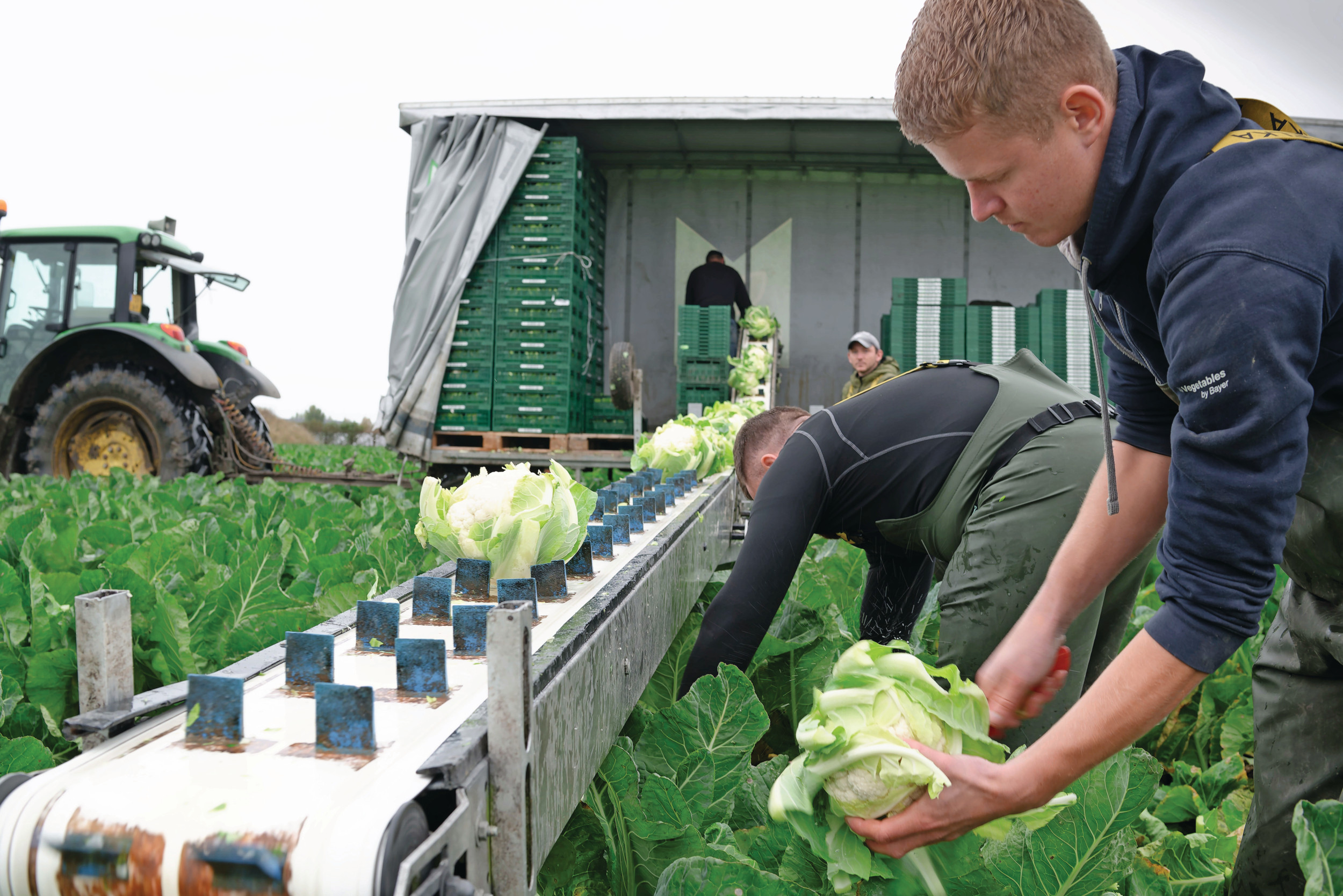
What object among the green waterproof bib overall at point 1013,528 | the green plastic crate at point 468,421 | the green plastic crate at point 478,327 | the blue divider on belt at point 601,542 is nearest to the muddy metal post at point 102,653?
the blue divider on belt at point 601,542

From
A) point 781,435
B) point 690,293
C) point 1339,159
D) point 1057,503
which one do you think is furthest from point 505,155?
point 1339,159

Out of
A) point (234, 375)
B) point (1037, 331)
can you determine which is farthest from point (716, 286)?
point (234, 375)

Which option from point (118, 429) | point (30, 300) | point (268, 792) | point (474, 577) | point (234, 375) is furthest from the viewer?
point (234, 375)

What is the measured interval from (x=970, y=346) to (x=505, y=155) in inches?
215

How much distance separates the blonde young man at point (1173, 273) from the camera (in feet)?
3.57

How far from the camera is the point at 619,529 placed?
2.36 meters

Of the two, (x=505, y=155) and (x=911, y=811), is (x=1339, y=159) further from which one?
(x=505, y=155)

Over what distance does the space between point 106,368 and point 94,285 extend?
104 cm

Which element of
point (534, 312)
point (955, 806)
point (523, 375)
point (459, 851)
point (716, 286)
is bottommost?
point (955, 806)

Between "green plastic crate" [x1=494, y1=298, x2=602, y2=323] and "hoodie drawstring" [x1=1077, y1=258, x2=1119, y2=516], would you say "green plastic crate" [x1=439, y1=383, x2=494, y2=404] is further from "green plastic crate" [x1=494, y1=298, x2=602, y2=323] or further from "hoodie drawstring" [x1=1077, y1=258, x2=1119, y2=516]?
"hoodie drawstring" [x1=1077, y1=258, x2=1119, y2=516]

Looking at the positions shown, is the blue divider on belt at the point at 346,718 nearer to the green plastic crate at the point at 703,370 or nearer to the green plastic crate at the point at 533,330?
the green plastic crate at the point at 533,330

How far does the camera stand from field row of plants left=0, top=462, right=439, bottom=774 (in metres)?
1.99

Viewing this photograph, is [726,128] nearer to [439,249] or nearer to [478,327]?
[439,249]

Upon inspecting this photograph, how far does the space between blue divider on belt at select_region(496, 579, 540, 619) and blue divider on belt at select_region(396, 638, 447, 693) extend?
0.36 m
